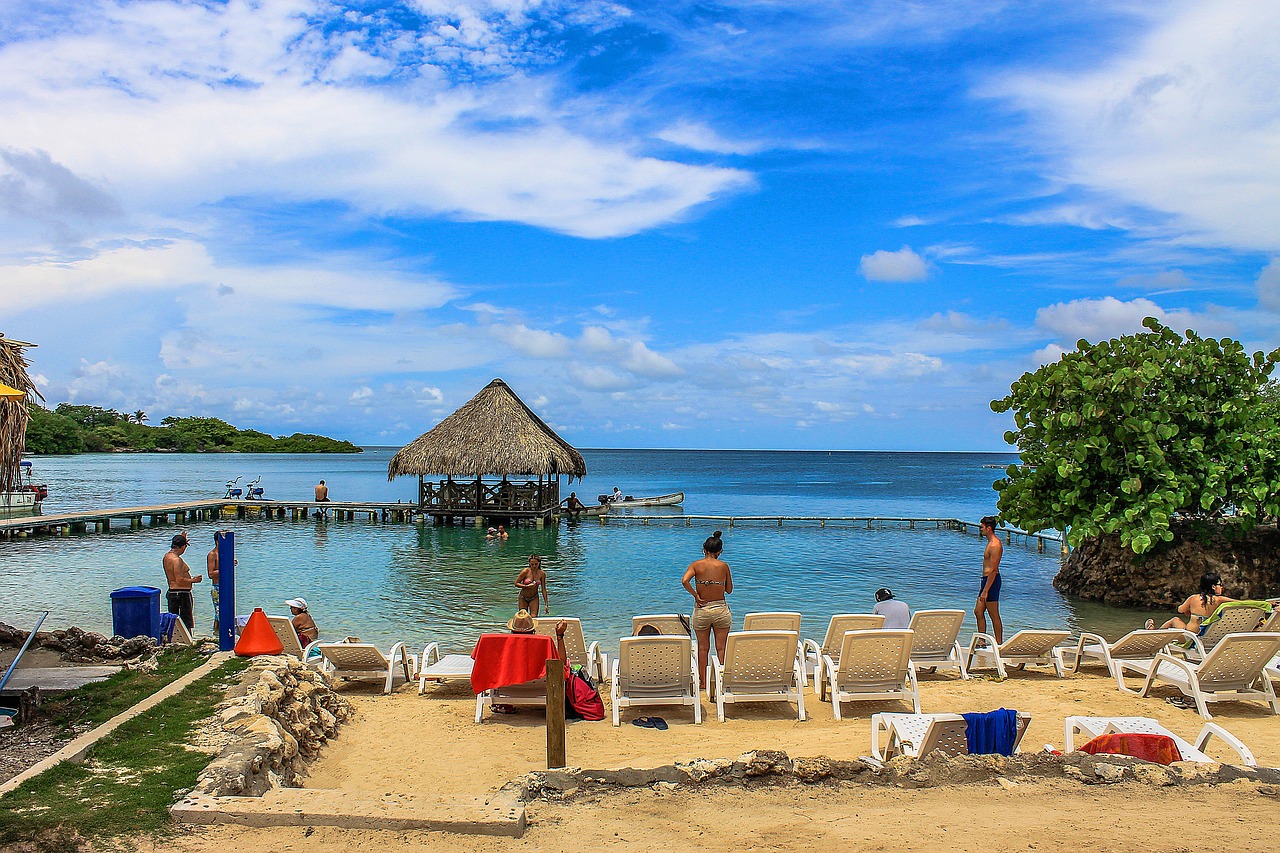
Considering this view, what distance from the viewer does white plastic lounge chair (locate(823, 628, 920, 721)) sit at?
7.07 metres

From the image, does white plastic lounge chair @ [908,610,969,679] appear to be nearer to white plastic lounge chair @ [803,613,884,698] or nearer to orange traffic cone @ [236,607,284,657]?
white plastic lounge chair @ [803,613,884,698]

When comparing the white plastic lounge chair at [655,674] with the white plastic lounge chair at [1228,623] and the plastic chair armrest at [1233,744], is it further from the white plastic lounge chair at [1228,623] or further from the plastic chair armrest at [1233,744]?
the white plastic lounge chair at [1228,623]

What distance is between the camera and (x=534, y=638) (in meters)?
7.27

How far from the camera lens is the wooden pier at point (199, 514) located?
26594 mm

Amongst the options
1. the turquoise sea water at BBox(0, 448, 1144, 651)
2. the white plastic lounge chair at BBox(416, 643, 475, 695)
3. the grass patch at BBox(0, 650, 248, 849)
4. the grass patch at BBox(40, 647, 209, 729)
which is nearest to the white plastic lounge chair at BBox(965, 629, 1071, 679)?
the turquoise sea water at BBox(0, 448, 1144, 651)

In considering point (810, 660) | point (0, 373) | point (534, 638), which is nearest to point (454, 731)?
point (534, 638)

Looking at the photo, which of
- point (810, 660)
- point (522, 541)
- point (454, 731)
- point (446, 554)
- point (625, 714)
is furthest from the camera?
point (522, 541)

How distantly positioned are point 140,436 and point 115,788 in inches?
5948

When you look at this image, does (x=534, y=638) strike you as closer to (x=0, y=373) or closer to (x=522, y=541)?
(x=0, y=373)

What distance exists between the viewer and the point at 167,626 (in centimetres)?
971

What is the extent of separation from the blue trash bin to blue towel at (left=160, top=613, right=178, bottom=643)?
274mm

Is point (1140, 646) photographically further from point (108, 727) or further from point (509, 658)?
point (108, 727)

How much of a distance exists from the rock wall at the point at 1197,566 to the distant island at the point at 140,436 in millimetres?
107801

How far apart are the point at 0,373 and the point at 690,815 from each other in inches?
398
